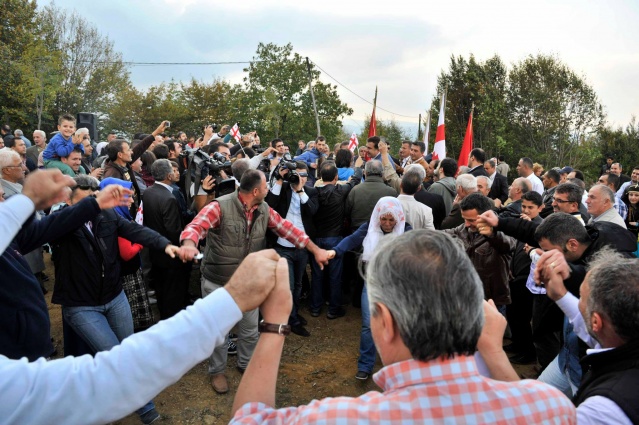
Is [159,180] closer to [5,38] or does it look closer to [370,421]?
[370,421]

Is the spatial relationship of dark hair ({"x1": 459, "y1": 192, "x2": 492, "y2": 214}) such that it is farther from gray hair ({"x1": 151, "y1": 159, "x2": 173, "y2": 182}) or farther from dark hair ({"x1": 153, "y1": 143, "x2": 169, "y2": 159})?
dark hair ({"x1": 153, "y1": 143, "x2": 169, "y2": 159})

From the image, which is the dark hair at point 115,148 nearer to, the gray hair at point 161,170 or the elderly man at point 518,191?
the gray hair at point 161,170

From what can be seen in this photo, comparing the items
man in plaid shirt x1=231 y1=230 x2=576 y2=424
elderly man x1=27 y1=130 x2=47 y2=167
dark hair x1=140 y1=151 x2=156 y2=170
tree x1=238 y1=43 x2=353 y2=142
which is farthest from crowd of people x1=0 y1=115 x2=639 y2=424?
tree x1=238 y1=43 x2=353 y2=142

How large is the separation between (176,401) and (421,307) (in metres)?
3.84

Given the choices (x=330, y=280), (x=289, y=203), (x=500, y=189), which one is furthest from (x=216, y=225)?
(x=500, y=189)

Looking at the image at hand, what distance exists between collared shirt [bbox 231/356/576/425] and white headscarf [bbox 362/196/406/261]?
3350 millimetres

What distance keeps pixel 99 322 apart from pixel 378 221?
9.15 ft

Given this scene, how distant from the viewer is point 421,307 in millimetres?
1155

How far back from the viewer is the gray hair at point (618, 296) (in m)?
1.73

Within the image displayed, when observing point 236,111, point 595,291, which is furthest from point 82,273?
point 236,111

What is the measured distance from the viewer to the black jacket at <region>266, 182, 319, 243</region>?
5.61m

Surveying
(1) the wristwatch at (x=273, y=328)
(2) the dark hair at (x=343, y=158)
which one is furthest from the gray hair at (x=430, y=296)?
(2) the dark hair at (x=343, y=158)

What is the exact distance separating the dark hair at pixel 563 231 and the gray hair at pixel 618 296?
4.28 feet

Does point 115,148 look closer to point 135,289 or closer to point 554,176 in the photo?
point 135,289
